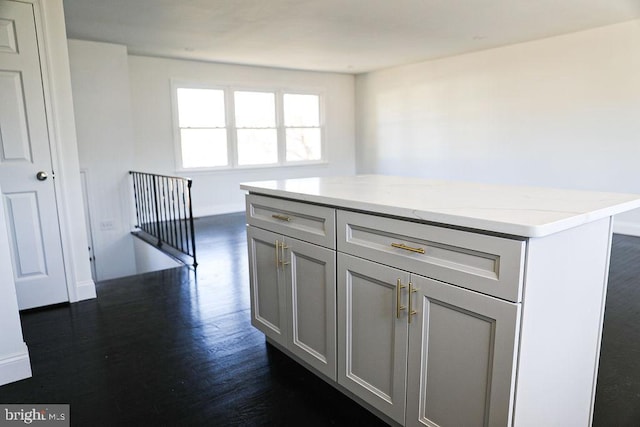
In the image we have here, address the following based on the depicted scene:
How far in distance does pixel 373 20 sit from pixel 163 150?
3.80 meters

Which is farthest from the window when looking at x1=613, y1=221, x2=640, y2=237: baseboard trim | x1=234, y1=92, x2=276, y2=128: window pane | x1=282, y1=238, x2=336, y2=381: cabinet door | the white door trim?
x1=282, y1=238, x2=336, y2=381: cabinet door

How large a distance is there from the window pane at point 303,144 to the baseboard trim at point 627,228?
5149mm

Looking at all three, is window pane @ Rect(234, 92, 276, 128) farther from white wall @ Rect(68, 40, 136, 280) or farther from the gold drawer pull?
the gold drawer pull

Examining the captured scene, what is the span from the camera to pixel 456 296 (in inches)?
50.9

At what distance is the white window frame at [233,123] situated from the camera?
671 cm

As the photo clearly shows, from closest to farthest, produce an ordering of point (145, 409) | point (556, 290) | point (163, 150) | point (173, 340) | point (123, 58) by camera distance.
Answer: point (556, 290) → point (145, 409) → point (173, 340) → point (123, 58) → point (163, 150)

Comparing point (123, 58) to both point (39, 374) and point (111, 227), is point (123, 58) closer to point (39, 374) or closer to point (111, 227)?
point (111, 227)

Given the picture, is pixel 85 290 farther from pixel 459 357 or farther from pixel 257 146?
pixel 257 146

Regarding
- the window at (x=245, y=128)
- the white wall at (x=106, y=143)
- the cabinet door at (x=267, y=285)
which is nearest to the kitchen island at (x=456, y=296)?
the cabinet door at (x=267, y=285)

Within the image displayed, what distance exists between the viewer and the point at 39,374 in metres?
2.17

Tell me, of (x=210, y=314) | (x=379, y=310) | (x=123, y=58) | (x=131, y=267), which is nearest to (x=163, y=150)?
(x=123, y=58)

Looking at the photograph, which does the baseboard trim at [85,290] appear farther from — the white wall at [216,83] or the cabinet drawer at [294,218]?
the white wall at [216,83]

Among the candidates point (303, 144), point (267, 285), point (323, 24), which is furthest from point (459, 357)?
point (303, 144)

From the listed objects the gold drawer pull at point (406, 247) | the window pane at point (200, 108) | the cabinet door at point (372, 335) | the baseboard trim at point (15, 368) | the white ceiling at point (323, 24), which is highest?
the white ceiling at point (323, 24)
